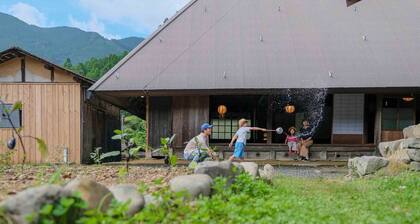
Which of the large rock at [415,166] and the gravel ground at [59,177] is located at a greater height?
the gravel ground at [59,177]

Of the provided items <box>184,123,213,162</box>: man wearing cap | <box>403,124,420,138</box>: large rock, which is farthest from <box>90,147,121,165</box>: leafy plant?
<box>403,124,420,138</box>: large rock

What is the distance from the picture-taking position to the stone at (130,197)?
146 inches

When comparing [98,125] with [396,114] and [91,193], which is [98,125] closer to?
[396,114]

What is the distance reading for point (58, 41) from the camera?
150000mm

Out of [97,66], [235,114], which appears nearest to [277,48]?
[235,114]

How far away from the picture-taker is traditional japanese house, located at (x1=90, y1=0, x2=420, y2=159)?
40.9 ft

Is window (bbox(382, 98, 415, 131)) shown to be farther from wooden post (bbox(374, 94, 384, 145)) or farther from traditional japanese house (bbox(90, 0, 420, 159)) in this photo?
wooden post (bbox(374, 94, 384, 145))

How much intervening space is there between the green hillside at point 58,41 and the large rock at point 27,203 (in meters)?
129

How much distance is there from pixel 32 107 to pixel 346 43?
1013 centimetres

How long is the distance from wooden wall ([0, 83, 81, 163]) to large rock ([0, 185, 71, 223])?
36.0 feet

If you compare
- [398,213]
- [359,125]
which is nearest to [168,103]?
[359,125]

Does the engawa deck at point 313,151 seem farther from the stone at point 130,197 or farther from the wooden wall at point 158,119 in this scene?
the stone at point 130,197

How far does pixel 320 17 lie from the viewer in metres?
15.2

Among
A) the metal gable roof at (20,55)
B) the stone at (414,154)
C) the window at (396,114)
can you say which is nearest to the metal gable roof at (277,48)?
the window at (396,114)
